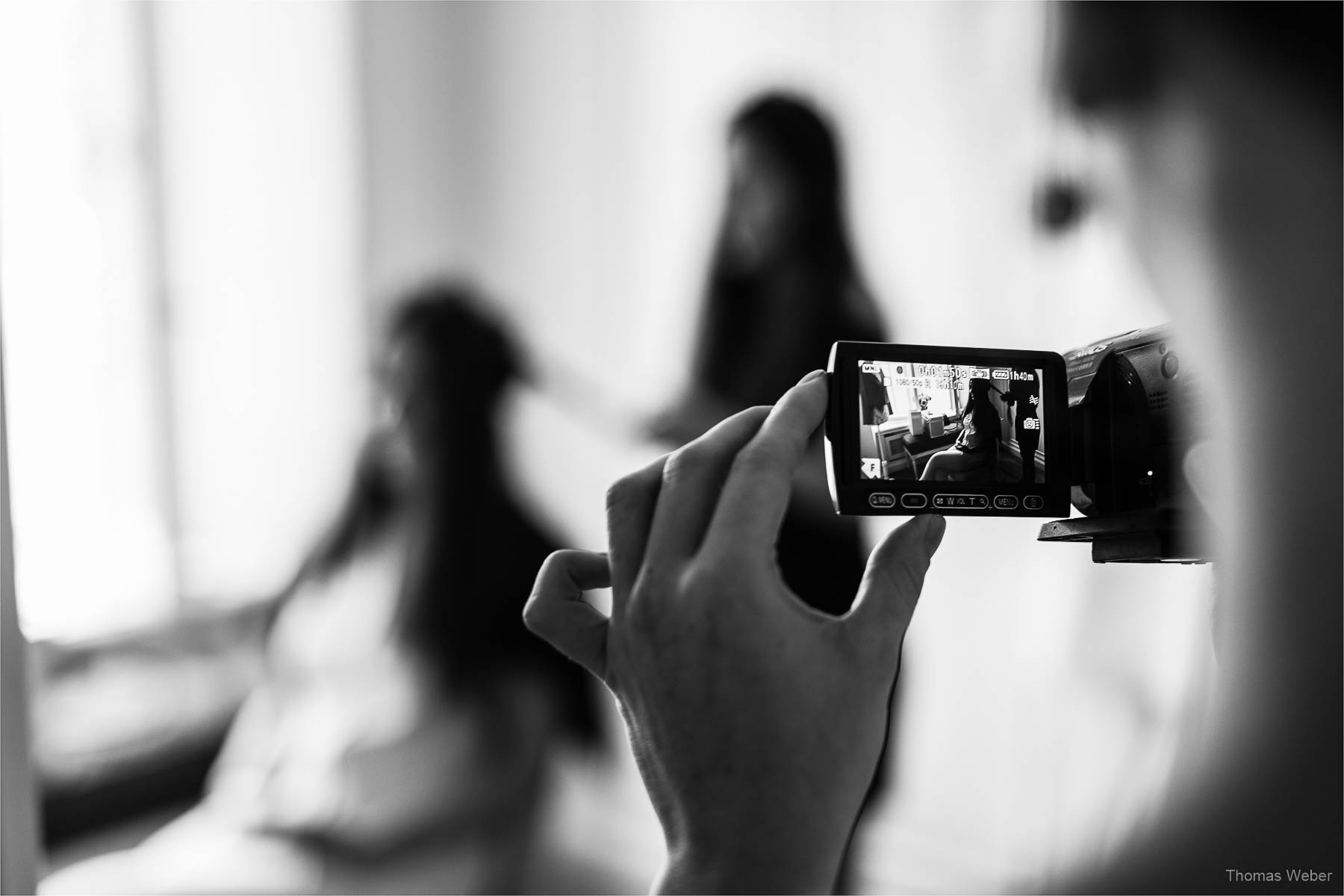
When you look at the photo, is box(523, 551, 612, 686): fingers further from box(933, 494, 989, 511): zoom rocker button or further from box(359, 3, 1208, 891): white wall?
box(359, 3, 1208, 891): white wall

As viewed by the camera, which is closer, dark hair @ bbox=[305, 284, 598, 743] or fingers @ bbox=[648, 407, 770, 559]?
fingers @ bbox=[648, 407, 770, 559]

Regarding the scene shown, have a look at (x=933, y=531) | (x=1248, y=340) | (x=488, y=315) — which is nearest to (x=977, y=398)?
(x=933, y=531)

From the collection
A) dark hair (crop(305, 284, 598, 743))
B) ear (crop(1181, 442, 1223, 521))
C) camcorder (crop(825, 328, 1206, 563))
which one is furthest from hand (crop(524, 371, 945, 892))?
dark hair (crop(305, 284, 598, 743))

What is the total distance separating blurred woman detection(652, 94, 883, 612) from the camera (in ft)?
4.11

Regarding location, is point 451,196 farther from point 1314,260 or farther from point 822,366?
point 1314,260

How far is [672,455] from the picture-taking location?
1.33 feet

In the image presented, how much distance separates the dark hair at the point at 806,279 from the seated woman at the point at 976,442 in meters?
Answer: 0.75

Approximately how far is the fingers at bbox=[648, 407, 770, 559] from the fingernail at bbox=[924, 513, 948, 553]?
0.34 feet

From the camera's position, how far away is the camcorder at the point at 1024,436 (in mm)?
507

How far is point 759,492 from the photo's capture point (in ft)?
1.24

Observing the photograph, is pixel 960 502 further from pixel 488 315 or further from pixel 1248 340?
pixel 488 315

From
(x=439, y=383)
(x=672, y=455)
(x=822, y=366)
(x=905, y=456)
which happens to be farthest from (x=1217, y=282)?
(x=439, y=383)

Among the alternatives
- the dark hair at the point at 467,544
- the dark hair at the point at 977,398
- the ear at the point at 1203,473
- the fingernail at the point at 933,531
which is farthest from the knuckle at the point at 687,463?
the dark hair at the point at 467,544

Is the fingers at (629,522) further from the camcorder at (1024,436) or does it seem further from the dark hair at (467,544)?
the dark hair at (467,544)
